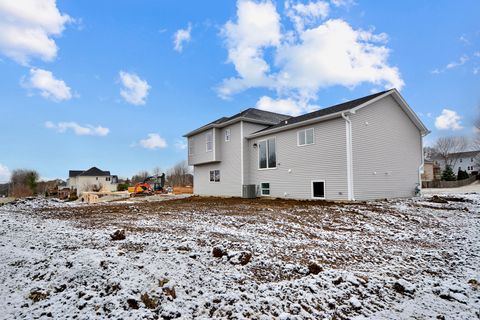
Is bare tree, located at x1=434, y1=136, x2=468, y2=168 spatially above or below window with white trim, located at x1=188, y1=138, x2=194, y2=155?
above

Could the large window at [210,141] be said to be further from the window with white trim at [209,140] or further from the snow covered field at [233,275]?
the snow covered field at [233,275]

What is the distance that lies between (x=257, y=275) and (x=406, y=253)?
2704 millimetres

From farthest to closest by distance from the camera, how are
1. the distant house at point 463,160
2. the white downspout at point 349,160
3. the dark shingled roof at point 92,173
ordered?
1. the dark shingled roof at point 92,173
2. the distant house at point 463,160
3. the white downspout at point 349,160

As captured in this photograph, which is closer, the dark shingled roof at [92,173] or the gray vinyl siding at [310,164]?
the gray vinyl siding at [310,164]

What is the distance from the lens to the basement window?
36.5ft

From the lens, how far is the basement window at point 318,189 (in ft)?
36.5

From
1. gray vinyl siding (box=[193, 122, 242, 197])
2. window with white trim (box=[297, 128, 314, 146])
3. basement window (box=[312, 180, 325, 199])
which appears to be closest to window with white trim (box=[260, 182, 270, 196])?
gray vinyl siding (box=[193, 122, 242, 197])

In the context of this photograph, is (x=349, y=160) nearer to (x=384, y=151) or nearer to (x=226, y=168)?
(x=384, y=151)

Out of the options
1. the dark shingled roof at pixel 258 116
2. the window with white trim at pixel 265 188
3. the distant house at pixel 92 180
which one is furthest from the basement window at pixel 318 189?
the distant house at pixel 92 180

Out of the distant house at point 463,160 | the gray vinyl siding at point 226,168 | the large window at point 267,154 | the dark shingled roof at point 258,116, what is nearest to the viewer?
the large window at point 267,154

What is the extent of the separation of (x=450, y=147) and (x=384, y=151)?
45.4 m

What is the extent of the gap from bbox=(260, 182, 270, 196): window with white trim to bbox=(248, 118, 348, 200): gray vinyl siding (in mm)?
242

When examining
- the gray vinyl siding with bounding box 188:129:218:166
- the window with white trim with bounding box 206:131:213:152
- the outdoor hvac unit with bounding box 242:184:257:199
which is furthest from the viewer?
the gray vinyl siding with bounding box 188:129:218:166

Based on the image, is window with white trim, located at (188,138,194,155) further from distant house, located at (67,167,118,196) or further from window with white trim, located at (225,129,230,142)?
distant house, located at (67,167,118,196)
